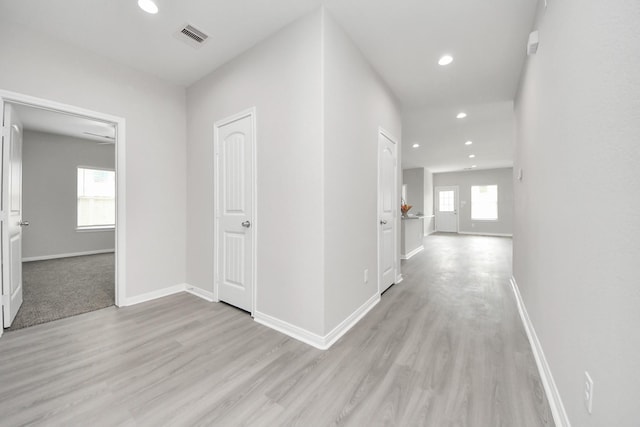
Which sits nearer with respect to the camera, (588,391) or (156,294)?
(588,391)

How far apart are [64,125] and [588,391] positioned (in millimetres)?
7413

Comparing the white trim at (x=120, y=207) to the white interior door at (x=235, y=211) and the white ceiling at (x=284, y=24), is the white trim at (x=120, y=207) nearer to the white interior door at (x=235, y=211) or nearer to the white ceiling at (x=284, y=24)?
the white ceiling at (x=284, y=24)

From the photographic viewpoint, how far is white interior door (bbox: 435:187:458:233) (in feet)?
36.8

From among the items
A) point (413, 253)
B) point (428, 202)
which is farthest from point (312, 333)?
point (428, 202)

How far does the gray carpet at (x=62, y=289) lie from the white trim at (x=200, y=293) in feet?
2.58

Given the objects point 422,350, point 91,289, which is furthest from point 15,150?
point 422,350

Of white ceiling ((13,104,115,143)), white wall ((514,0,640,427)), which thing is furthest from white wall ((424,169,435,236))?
white ceiling ((13,104,115,143))

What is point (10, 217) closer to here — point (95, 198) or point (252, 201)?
point (252, 201)

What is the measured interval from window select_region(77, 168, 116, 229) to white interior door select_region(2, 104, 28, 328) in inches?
155

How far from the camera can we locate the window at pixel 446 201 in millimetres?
11297

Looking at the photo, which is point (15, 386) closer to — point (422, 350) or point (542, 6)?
point (422, 350)

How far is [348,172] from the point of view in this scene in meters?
2.37

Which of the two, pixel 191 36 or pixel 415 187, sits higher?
pixel 191 36

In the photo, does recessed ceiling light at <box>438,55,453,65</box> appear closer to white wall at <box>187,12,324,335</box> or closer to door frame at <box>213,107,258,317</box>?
white wall at <box>187,12,324,335</box>
